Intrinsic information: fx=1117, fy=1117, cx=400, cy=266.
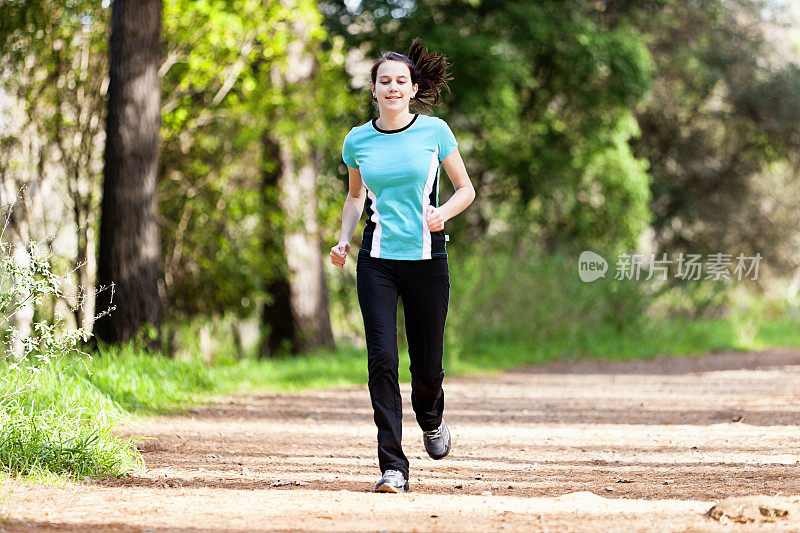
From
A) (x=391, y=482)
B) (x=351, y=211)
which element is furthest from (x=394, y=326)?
(x=391, y=482)

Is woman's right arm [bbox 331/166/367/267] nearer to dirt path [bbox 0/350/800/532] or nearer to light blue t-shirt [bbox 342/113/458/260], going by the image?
light blue t-shirt [bbox 342/113/458/260]

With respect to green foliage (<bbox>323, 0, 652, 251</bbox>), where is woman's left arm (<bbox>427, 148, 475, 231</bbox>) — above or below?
below

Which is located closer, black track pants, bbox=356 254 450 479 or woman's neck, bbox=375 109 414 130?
black track pants, bbox=356 254 450 479

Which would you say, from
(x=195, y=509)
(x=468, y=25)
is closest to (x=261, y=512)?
(x=195, y=509)

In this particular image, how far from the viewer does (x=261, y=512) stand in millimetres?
4742

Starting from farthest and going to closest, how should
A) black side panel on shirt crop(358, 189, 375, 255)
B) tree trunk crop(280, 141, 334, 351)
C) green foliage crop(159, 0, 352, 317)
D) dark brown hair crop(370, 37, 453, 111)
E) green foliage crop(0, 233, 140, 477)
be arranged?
tree trunk crop(280, 141, 334, 351), green foliage crop(159, 0, 352, 317), dark brown hair crop(370, 37, 453, 111), green foliage crop(0, 233, 140, 477), black side panel on shirt crop(358, 189, 375, 255)

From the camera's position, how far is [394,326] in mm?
5562

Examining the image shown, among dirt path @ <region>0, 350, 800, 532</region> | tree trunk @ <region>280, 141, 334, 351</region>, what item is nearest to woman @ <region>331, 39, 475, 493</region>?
dirt path @ <region>0, 350, 800, 532</region>

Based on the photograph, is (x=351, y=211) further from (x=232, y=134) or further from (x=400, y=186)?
(x=232, y=134)

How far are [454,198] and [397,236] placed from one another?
36cm

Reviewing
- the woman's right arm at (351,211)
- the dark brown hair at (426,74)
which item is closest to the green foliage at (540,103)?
the dark brown hair at (426,74)

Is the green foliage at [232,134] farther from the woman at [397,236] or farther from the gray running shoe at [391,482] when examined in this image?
the gray running shoe at [391,482]

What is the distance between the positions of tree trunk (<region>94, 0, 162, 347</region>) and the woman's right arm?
5524mm

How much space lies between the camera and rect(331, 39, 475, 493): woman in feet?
17.8
